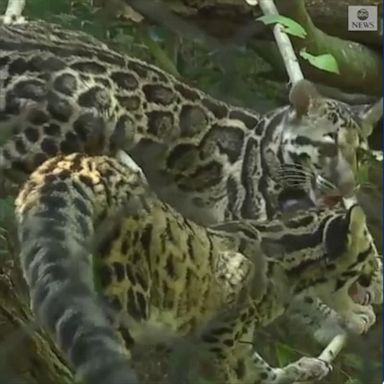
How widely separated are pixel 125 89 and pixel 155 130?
5 cm

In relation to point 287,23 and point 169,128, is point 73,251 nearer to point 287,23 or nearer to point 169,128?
point 169,128

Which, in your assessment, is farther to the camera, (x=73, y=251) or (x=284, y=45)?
(x=284, y=45)

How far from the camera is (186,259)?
1.22 metres

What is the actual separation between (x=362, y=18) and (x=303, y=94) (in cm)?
10

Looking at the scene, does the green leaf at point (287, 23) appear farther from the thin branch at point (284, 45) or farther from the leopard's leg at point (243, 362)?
the leopard's leg at point (243, 362)

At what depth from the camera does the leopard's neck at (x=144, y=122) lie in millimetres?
1226

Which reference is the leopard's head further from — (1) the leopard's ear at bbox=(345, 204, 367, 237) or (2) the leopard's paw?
(2) the leopard's paw

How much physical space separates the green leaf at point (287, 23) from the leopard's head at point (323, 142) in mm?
53

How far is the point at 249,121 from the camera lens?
1261 millimetres

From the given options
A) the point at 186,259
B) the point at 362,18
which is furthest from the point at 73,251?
the point at 362,18

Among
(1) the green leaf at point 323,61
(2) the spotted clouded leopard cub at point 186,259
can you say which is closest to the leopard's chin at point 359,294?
(2) the spotted clouded leopard cub at point 186,259

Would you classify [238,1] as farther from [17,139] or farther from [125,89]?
[17,139]

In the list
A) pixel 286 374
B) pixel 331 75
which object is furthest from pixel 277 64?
pixel 286 374

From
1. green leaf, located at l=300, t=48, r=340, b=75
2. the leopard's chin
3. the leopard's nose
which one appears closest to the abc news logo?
green leaf, located at l=300, t=48, r=340, b=75
